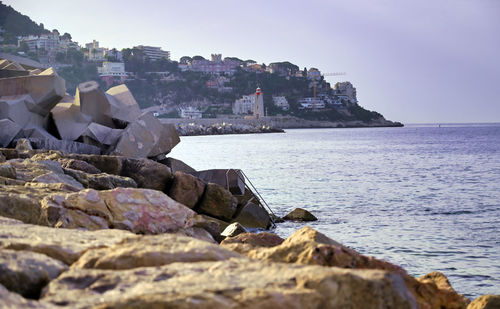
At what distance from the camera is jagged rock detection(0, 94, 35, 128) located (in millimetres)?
14812

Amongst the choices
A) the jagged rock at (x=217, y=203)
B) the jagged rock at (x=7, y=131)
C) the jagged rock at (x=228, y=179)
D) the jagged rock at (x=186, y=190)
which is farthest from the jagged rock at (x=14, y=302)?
the jagged rock at (x=7, y=131)

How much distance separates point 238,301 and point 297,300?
205 millimetres

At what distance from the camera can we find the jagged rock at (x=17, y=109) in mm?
14812

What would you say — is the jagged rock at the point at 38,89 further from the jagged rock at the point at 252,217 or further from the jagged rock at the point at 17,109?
the jagged rock at the point at 252,217

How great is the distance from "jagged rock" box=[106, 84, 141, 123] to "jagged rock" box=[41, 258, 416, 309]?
15.2 meters

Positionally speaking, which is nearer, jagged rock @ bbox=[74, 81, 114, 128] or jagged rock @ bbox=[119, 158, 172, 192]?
jagged rock @ bbox=[119, 158, 172, 192]

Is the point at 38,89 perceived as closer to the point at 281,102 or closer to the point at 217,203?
the point at 217,203

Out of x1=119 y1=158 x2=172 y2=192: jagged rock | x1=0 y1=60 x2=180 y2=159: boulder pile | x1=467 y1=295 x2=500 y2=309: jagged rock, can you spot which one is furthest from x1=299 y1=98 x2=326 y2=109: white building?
x1=467 y1=295 x2=500 y2=309: jagged rock

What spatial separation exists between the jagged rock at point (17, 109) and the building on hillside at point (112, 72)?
125m

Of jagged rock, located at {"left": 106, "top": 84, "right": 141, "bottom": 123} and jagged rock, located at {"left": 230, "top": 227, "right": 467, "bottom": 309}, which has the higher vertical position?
jagged rock, located at {"left": 106, "top": 84, "right": 141, "bottom": 123}

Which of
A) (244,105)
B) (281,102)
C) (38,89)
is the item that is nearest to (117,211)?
(38,89)

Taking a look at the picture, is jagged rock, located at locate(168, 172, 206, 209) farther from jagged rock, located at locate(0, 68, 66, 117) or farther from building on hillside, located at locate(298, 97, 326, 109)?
building on hillside, located at locate(298, 97, 326, 109)

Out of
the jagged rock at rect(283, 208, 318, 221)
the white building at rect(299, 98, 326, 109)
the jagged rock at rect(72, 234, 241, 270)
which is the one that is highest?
the white building at rect(299, 98, 326, 109)

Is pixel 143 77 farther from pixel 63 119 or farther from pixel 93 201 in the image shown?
pixel 93 201
